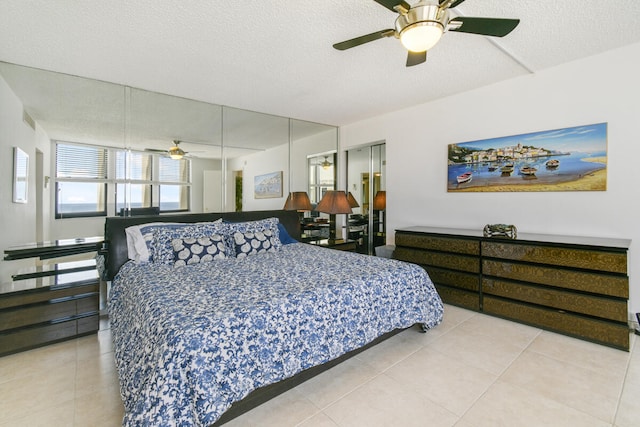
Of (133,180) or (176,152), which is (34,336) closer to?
(133,180)

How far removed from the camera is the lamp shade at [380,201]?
485 cm

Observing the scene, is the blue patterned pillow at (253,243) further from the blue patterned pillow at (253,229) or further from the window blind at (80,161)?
the window blind at (80,161)

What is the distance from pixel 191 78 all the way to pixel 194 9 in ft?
4.17

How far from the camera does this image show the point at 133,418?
4.08 feet

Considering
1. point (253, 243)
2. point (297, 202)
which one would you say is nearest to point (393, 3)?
point (253, 243)

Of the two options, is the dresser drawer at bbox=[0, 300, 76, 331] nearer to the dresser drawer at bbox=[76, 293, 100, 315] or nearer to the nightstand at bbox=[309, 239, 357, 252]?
the dresser drawer at bbox=[76, 293, 100, 315]

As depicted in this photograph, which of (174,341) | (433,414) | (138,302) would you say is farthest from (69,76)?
(433,414)

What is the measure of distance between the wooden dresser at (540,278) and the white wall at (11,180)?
14.9 feet

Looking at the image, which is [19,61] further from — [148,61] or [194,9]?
[194,9]

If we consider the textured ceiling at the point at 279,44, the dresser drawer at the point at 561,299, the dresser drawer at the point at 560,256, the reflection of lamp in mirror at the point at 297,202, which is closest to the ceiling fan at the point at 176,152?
the textured ceiling at the point at 279,44

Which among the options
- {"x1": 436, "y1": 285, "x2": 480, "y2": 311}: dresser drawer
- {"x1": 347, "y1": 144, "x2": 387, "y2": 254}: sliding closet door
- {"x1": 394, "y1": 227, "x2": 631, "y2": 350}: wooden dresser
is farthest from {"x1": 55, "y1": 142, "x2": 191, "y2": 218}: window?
{"x1": 436, "y1": 285, "x2": 480, "y2": 311}: dresser drawer

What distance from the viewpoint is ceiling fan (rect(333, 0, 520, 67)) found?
163cm

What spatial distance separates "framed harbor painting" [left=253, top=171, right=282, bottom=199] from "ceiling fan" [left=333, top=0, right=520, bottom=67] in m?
3.05

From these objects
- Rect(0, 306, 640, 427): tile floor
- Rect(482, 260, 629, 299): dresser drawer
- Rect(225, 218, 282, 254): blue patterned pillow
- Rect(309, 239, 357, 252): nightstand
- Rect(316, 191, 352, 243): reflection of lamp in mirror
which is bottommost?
Rect(0, 306, 640, 427): tile floor
